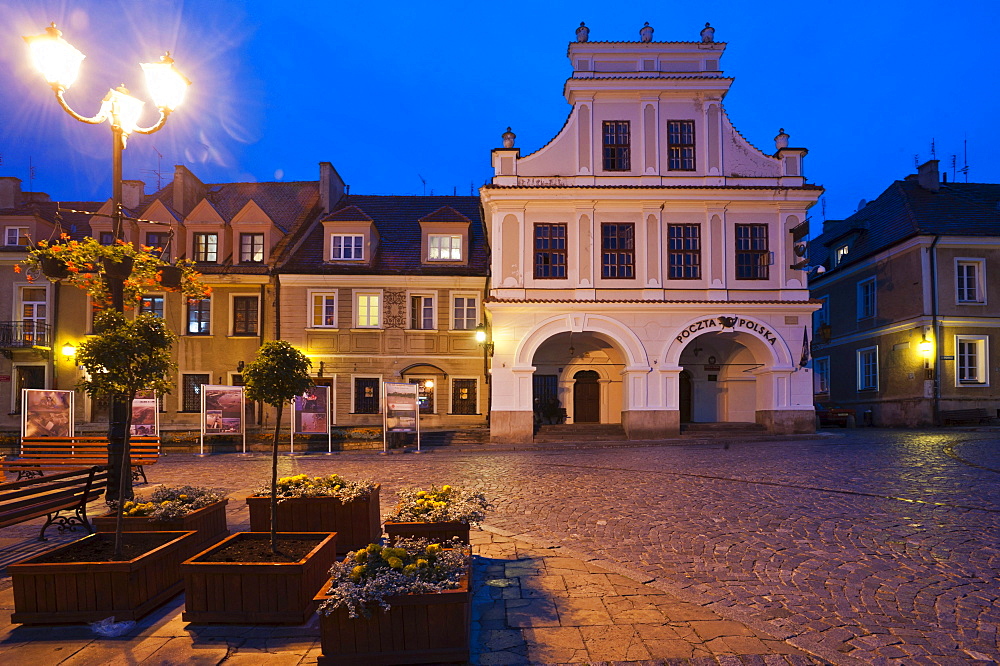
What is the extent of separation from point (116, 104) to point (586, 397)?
68.8 ft

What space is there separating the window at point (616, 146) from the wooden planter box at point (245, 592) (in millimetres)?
21600

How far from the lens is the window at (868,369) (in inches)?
1142

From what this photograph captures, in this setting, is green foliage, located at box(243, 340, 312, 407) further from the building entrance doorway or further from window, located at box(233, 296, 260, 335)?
window, located at box(233, 296, 260, 335)

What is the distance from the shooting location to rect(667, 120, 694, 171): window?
79.9 ft

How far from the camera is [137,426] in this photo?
778 inches

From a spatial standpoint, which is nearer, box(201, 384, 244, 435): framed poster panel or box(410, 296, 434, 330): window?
box(201, 384, 244, 435): framed poster panel

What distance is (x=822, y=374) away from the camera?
34156mm

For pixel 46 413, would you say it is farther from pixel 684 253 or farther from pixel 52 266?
pixel 684 253

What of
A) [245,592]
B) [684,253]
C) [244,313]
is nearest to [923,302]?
[684,253]

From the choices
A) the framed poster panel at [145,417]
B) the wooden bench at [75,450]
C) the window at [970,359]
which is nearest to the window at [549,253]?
the framed poster panel at [145,417]

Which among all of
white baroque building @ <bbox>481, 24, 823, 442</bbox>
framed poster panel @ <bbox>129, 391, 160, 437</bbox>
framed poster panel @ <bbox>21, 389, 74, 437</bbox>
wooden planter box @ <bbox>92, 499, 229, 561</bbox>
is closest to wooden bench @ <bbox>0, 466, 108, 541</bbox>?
wooden planter box @ <bbox>92, 499, 229, 561</bbox>

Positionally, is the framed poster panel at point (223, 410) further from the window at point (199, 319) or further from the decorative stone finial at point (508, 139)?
the decorative stone finial at point (508, 139)

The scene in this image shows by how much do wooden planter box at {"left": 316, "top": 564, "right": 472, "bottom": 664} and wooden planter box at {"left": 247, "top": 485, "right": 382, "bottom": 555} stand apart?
310 centimetres

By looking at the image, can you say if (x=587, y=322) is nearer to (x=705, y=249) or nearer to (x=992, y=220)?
(x=705, y=249)
